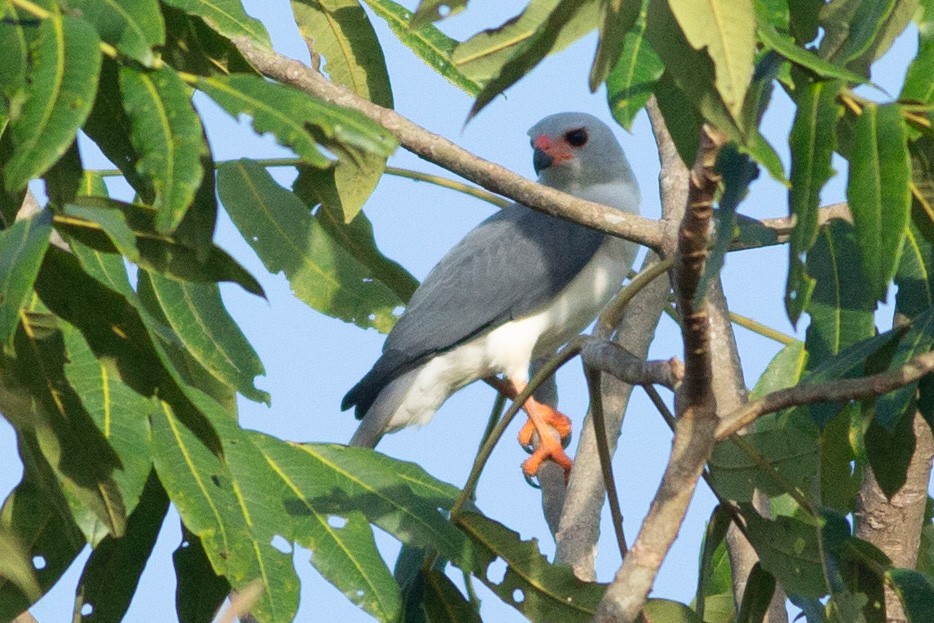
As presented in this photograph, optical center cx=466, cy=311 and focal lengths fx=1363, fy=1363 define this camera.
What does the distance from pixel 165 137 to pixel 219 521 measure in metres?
0.90

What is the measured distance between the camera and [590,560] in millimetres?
3350

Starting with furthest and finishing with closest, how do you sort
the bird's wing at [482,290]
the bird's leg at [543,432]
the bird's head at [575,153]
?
the bird's head at [575,153]
the bird's wing at [482,290]
the bird's leg at [543,432]

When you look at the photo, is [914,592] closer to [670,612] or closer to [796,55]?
[670,612]

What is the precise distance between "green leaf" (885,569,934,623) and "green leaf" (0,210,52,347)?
1612 mm

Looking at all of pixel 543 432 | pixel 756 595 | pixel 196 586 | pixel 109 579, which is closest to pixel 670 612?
pixel 756 595

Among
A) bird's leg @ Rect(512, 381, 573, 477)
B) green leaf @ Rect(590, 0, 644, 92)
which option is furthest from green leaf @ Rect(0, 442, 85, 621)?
bird's leg @ Rect(512, 381, 573, 477)

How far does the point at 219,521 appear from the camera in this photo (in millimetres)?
2246

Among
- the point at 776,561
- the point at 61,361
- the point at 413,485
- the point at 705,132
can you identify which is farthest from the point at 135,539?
the point at 705,132

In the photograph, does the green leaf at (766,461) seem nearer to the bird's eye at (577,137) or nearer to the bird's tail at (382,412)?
the bird's tail at (382,412)

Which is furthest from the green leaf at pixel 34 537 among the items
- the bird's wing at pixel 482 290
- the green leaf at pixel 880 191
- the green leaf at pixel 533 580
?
the bird's wing at pixel 482 290

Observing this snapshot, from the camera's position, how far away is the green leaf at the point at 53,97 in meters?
1.40

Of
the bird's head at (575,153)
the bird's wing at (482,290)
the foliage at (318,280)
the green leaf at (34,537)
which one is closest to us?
the foliage at (318,280)

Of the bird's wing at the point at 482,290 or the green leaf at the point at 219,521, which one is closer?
the green leaf at the point at 219,521

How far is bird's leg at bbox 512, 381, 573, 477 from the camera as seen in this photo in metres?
4.86
